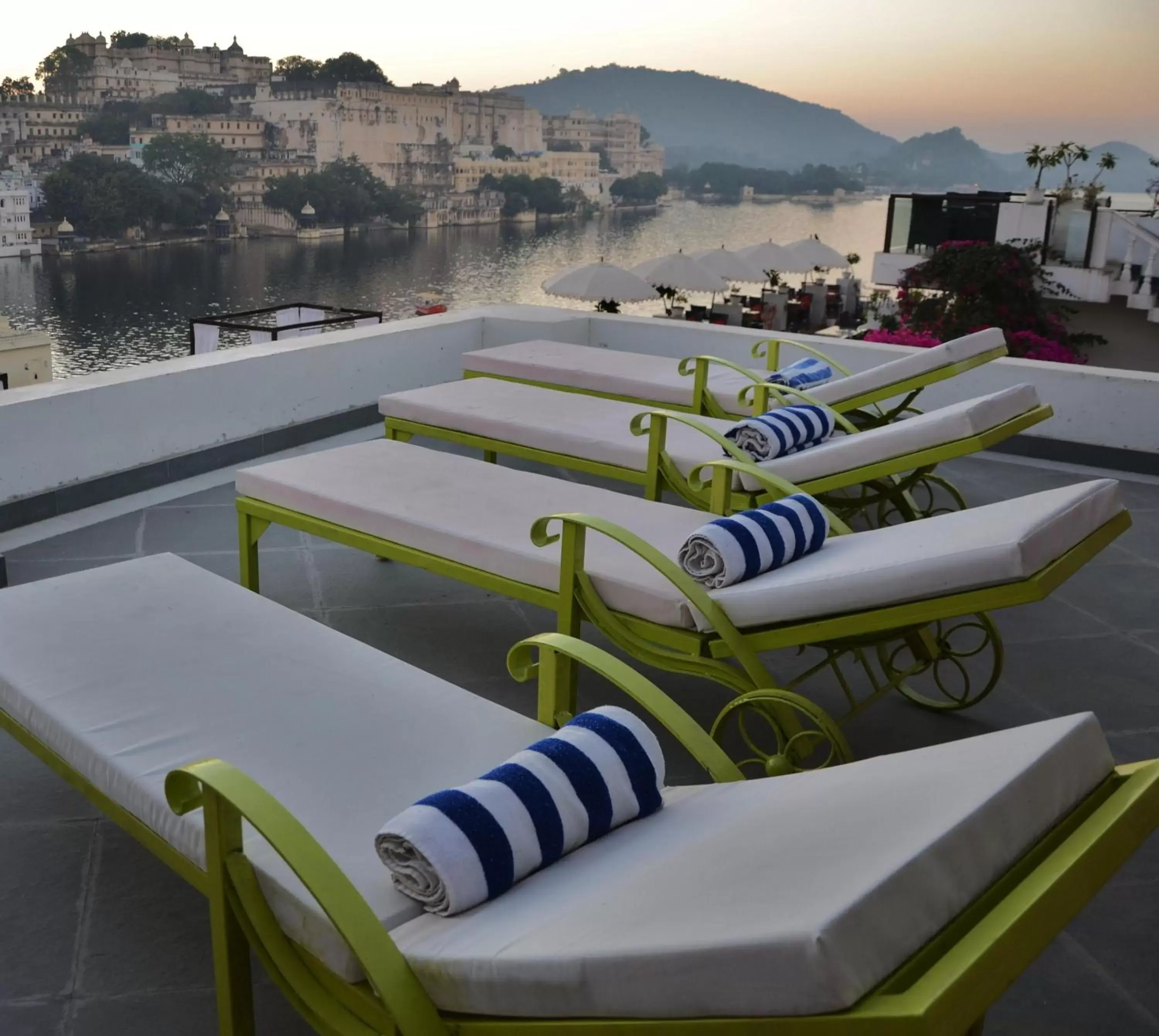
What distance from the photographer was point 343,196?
53.2 m

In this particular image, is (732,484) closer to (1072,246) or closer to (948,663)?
(948,663)

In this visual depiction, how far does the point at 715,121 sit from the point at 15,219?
103 ft

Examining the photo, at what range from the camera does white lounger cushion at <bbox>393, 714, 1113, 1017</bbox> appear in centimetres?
95

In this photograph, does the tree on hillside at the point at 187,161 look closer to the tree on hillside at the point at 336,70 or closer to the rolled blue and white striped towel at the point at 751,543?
the tree on hillside at the point at 336,70

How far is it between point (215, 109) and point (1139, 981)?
5778 cm

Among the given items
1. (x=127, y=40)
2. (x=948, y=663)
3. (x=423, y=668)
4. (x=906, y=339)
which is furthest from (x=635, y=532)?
(x=127, y=40)

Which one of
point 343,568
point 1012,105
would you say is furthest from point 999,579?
point 1012,105

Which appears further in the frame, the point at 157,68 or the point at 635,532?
the point at 157,68

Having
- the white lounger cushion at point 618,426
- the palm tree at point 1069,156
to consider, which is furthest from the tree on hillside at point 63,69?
the white lounger cushion at point 618,426

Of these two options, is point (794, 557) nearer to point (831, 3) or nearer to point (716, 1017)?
point (716, 1017)

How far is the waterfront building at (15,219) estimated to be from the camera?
39719 millimetres

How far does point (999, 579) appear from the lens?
191 centimetres

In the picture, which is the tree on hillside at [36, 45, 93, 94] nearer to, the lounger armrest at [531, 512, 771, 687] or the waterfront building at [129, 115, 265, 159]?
the waterfront building at [129, 115, 265, 159]

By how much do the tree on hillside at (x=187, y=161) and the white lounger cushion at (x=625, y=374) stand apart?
46.3 meters
